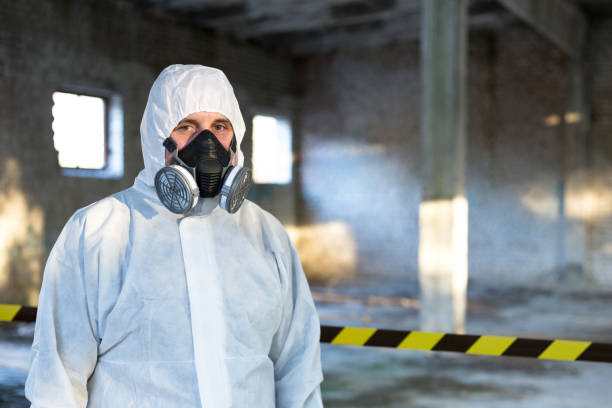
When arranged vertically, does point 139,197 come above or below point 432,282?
above

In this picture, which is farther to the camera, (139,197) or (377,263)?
(377,263)

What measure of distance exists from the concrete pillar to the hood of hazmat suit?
5.08m

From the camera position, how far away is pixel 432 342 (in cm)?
292

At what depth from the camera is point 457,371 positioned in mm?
5895

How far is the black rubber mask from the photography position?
1603mm

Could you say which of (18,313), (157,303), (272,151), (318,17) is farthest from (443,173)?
(272,151)

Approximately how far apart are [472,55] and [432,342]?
9.64 meters

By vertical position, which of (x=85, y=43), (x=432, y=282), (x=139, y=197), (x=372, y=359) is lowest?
(x=372, y=359)

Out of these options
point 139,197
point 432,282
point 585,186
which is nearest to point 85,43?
point 432,282

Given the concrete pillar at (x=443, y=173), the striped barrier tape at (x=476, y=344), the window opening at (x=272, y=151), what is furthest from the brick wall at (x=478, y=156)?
the striped barrier tape at (x=476, y=344)

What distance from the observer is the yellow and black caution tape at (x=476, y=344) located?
2.79m

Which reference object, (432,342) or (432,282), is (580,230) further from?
(432,342)

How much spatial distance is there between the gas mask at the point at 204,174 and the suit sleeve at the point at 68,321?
0.21 metres

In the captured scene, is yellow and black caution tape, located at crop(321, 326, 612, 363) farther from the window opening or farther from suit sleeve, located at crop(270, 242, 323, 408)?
the window opening
